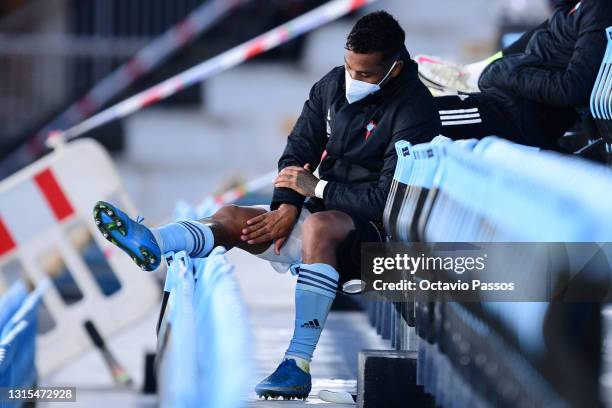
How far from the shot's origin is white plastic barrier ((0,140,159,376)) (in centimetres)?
790

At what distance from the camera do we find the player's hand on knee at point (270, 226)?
4324 millimetres

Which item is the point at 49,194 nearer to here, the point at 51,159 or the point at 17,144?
the point at 51,159

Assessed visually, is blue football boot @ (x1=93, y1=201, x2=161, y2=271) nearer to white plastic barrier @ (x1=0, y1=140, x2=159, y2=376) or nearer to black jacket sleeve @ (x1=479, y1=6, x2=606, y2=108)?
black jacket sleeve @ (x1=479, y1=6, x2=606, y2=108)

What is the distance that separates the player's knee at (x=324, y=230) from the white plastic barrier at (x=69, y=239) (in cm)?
409

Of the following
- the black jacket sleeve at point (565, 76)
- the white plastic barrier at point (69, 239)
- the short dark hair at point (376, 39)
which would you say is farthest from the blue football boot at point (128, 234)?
the white plastic barrier at point (69, 239)

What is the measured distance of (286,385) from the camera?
371cm

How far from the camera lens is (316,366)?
15.6 ft

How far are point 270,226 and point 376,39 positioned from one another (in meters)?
0.62

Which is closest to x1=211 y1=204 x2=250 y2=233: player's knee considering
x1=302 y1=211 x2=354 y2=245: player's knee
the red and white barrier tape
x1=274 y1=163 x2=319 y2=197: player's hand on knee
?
x1=274 y1=163 x2=319 y2=197: player's hand on knee

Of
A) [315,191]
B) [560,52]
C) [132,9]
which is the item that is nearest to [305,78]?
[132,9]

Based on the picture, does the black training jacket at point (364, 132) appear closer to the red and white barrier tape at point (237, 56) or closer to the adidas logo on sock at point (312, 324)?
the adidas logo on sock at point (312, 324)

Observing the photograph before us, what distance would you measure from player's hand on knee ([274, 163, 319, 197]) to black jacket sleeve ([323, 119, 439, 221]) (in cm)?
9

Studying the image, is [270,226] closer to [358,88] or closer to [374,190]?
[374,190]

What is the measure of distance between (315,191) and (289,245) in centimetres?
19
